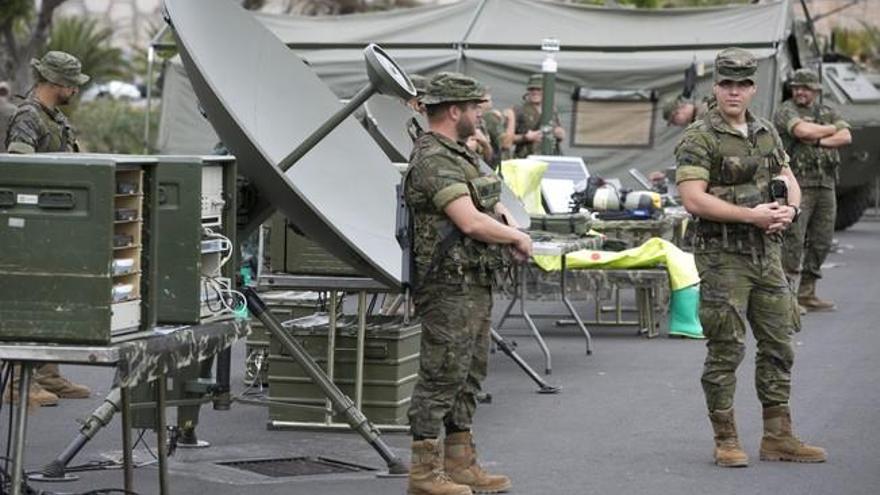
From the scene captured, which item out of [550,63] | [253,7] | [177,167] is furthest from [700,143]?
[253,7]

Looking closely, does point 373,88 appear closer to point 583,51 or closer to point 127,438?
point 127,438

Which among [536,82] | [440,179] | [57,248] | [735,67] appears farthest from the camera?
[536,82]

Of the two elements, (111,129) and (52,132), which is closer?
(52,132)

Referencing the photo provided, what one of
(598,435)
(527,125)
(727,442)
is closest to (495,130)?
(527,125)

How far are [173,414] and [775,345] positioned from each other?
321cm

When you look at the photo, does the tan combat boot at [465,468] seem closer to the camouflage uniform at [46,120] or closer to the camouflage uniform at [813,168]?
the camouflage uniform at [46,120]

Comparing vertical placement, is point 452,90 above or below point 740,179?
above

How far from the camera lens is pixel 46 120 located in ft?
35.0

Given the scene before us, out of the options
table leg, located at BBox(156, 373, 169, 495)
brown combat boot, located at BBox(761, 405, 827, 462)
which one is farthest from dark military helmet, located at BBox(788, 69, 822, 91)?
table leg, located at BBox(156, 373, 169, 495)

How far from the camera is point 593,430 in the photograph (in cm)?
997

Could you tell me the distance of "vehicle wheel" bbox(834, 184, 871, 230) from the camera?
2502 cm

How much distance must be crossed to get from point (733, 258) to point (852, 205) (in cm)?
1722

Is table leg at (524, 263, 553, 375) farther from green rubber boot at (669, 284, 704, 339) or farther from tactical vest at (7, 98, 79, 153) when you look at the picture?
tactical vest at (7, 98, 79, 153)

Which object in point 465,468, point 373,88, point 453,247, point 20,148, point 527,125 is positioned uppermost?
point 373,88
